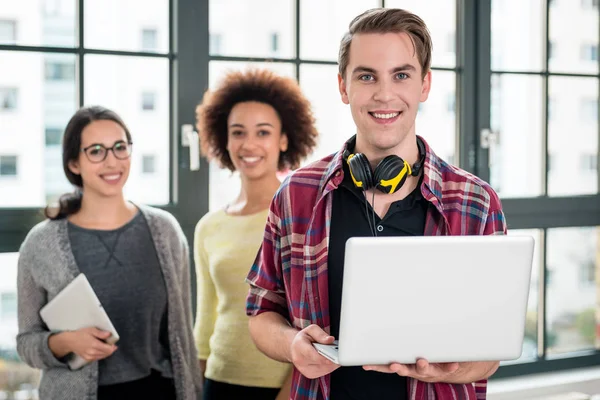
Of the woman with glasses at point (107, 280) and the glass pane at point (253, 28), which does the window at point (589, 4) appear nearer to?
the glass pane at point (253, 28)

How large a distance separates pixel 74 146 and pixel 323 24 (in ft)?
4.10

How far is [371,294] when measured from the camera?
1323 mm

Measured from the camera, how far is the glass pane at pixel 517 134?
3307mm

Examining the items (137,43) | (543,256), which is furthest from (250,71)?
(543,256)

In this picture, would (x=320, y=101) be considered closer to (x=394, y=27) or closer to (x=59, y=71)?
(x=59, y=71)

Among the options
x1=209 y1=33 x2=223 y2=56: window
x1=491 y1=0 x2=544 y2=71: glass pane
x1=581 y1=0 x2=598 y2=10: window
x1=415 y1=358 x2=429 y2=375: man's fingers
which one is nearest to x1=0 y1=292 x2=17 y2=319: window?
x1=209 y1=33 x2=223 y2=56: window

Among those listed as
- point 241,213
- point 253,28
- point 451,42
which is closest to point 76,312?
point 241,213

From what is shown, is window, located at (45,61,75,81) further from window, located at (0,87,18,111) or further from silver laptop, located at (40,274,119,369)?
silver laptop, located at (40,274,119,369)

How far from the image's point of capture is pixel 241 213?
2354 millimetres

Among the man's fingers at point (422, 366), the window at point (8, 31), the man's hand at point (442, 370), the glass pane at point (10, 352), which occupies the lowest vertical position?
the glass pane at point (10, 352)

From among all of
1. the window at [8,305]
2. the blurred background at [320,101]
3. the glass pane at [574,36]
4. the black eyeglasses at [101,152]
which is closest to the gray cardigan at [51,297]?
the black eyeglasses at [101,152]

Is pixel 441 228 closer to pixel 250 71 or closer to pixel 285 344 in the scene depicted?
pixel 285 344

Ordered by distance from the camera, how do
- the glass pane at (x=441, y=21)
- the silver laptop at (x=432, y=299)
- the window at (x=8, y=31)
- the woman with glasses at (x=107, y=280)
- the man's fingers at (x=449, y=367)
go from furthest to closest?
1. the glass pane at (x=441, y=21)
2. the window at (x=8, y=31)
3. the woman with glasses at (x=107, y=280)
4. the man's fingers at (x=449, y=367)
5. the silver laptop at (x=432, y=299)

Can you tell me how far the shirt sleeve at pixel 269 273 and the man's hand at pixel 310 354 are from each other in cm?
25
